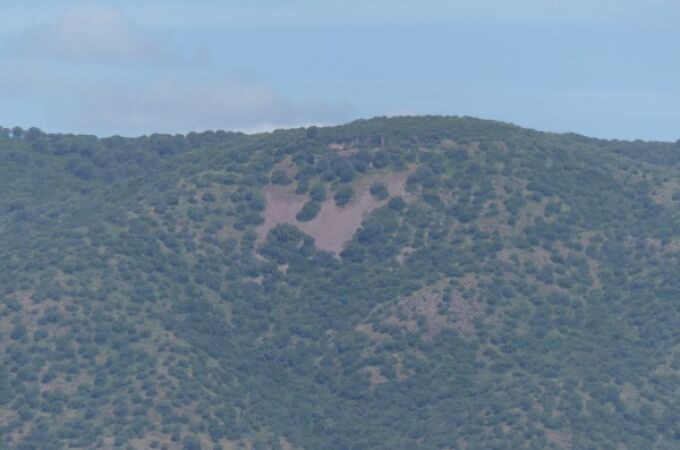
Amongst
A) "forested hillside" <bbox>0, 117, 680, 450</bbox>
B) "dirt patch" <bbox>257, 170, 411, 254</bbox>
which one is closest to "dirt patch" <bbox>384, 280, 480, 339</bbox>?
"forested hillside" <bbox>0, 117, 680, 450</bbox>

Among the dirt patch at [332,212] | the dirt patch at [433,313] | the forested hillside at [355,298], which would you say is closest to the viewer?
the forested hillside at [355,298]

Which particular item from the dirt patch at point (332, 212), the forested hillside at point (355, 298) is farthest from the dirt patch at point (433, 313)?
the dirt patch at point (332, 212)

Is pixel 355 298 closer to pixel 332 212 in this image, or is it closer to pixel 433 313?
pixel 433 313

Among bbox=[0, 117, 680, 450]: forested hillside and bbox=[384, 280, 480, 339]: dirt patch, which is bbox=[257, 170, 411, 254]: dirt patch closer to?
bbox=[0, 117, 680, 450]: forested hillside

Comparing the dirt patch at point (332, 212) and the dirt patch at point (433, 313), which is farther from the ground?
the dirt patch at point (332, 212)

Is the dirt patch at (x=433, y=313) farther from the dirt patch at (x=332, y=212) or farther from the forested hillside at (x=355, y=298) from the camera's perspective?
the dirt patch at (x=332, y=212)

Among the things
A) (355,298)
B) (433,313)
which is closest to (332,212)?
(355,298)
